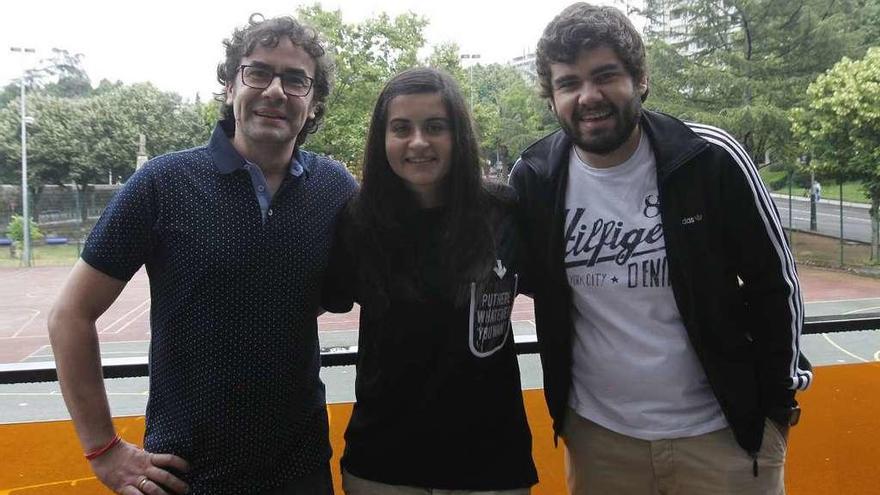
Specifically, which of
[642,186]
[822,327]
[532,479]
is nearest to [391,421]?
[532,479]

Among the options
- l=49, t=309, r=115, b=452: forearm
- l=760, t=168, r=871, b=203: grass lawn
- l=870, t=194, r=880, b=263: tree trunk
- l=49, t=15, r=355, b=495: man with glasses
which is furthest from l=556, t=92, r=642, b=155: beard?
l=870, t=194, r=880, b=263: tree trunk

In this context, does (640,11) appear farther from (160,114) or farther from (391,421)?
(391,421)

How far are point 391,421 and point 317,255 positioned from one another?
318mm

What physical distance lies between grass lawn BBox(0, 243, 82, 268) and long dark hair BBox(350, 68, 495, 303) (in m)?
0.79

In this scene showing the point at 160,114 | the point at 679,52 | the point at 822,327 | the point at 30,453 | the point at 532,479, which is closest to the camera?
the point at 532,479

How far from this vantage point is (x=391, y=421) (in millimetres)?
1158

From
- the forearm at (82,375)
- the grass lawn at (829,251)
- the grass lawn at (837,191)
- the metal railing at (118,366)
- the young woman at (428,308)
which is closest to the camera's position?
the forearm at (82,375)

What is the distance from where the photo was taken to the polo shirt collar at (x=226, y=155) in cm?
→ 111

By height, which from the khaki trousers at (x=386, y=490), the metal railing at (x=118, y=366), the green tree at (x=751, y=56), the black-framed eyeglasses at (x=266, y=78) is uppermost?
the green tree at (x=751, y=56)

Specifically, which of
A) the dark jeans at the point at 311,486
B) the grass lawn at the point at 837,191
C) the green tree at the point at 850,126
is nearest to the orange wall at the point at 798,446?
the dark jeans at the point at 311,486

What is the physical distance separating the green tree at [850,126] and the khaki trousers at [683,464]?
2295 millimetres

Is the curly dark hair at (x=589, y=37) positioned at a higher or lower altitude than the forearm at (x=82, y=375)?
higher

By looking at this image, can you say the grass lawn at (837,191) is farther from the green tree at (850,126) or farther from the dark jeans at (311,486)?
the dark jeans at (311,486)

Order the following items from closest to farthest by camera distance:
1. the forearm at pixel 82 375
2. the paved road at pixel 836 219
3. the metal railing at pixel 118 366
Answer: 1. the forearm at pixel 82 375
2. the metal railing at pixel 118 366
3. the paved road at pixel 836 219
